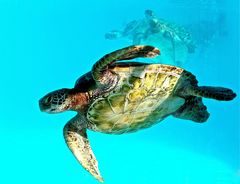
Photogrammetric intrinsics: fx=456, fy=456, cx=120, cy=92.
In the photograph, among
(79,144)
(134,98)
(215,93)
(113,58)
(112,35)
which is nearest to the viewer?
(113,58)

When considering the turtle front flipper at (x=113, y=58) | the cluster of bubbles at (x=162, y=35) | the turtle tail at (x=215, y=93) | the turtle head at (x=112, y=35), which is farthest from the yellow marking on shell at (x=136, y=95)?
the turtle head at (x=112, y=35)

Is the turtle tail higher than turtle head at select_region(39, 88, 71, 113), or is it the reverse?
the turtle tail

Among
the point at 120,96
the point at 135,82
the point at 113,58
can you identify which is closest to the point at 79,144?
the point at 120,96

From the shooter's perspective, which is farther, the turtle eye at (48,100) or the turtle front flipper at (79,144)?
the turtle front flipper at (79,144)

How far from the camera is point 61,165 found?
98.5 feet

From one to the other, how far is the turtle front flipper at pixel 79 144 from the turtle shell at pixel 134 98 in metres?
0.20

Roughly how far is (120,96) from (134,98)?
162 millimetres

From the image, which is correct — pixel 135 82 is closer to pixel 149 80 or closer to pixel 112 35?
pixel 149 80

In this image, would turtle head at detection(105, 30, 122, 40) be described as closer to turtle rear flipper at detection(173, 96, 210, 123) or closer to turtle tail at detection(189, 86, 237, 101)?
turtle rear flipper at detection(173, 96, 210, 123)

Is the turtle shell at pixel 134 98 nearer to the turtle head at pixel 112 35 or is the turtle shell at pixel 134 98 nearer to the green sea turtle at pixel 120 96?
the green sea turtle at pixel 120 96

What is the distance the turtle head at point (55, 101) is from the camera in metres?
5.01

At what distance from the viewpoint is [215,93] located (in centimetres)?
513

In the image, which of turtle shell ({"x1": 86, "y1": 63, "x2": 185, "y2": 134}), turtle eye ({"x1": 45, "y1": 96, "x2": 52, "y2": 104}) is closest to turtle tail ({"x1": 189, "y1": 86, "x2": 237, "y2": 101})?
turtle shell ({"x1": 86, "y1": 63, "x2": 185, "y2": 134})

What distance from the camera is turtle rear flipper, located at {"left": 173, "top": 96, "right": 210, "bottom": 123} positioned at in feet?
19.5
